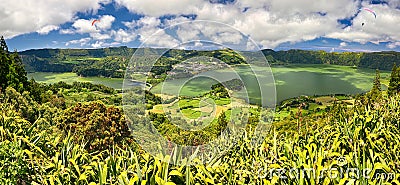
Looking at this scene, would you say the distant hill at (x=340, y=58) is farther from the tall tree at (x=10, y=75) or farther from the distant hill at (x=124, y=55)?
the tall tree at (x=10, y=75)

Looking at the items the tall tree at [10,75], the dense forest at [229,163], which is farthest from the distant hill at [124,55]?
the dense forest at [229,163]

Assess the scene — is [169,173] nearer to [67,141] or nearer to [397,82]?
[67,141]

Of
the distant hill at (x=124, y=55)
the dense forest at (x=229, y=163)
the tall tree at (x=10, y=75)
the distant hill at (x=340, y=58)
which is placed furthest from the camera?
the distant hill at (x=340, y=58)

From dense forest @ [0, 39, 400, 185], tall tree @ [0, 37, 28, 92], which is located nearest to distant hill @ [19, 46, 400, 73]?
tall tree @ [0, 37, 28, 92]

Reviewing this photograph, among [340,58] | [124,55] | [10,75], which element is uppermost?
[124,55]

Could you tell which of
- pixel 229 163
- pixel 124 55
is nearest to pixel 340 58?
pixel 124 55

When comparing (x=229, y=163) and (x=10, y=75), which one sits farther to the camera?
(x=10, y=75)

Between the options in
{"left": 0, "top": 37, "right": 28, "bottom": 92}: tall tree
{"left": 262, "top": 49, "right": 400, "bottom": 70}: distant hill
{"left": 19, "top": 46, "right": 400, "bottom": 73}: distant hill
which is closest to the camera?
{"left": 0, "top": 37, "right": 28, "bottom": 92}: tall tree

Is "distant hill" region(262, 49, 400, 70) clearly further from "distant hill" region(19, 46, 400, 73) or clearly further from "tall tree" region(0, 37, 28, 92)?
"tall tree" region(0, 37, 28, 92)

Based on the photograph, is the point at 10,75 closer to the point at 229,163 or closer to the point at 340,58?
the point at 229,163

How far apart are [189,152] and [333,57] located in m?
150

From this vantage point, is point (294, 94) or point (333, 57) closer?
point (294, 94)

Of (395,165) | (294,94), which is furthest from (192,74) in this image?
(294,94)

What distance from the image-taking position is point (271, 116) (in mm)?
2875
